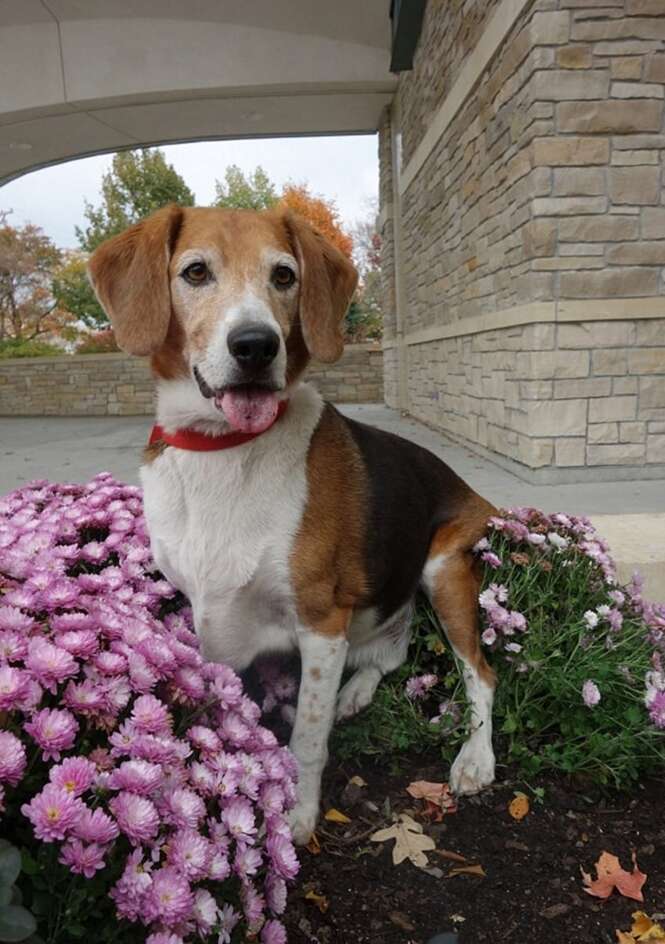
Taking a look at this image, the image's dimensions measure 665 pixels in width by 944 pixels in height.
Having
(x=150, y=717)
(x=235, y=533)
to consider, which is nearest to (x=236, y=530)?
(x=235, y=533)

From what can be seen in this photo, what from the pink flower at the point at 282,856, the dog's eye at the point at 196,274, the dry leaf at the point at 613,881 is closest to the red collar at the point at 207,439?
the dog's eye at the point at 196,274

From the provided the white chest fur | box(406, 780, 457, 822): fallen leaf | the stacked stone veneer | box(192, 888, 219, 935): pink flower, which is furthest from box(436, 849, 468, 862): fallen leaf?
the stacked stone veneer

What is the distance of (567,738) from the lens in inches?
88.0

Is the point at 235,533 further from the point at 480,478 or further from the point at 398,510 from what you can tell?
the point at 480,478

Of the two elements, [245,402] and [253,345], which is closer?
[253,345]

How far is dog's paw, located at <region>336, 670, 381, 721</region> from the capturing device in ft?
7.69

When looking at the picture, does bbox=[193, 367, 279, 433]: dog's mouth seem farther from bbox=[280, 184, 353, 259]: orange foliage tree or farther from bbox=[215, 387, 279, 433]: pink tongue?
bbox=[280, 184, 353, 259]: orange foliage tree

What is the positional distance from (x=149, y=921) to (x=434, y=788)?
3.70 feet

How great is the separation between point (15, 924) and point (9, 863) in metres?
0.08

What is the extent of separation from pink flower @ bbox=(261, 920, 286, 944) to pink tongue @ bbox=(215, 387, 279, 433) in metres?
1.07

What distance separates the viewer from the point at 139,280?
6.40ft

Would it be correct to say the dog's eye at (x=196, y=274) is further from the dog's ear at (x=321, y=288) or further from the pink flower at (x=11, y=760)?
the pink flower at (x=11, y=760)

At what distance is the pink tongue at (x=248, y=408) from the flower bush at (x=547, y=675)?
99 cm

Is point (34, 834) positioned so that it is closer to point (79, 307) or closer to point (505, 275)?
point (505, 275)
